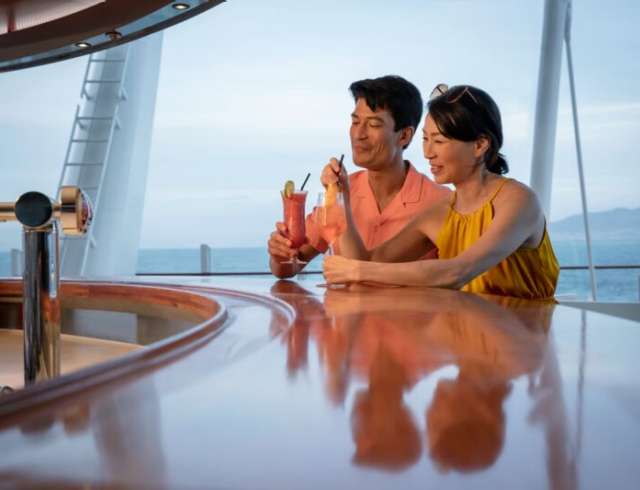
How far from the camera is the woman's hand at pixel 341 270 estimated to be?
1857mm

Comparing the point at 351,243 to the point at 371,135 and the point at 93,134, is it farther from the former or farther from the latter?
the point at 93,134

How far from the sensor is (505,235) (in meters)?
2.11

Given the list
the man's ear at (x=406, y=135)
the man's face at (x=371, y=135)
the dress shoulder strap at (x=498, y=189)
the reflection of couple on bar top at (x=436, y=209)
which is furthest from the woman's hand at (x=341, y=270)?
the man's ear at (x=406, y=135)

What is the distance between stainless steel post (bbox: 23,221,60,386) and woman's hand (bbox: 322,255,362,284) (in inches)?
32.9

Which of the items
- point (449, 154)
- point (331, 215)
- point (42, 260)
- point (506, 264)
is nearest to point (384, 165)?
point (449, 154)

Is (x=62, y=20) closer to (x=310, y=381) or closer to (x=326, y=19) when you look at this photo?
(x=310, y=381)

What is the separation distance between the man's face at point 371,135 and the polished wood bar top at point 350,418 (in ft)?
6.20

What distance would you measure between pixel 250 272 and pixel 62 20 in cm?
427

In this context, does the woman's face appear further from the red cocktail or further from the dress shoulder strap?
the red cocktail

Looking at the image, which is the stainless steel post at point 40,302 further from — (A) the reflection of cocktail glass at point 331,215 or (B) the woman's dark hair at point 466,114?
(B) the woman's dark hair at point 466,114

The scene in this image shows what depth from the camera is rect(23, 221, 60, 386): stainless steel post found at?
3.76 feet

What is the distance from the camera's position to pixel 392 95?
2.76 meters

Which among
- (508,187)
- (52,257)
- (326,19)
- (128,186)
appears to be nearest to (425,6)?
(326,19)

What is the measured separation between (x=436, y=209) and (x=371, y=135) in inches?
16.1
